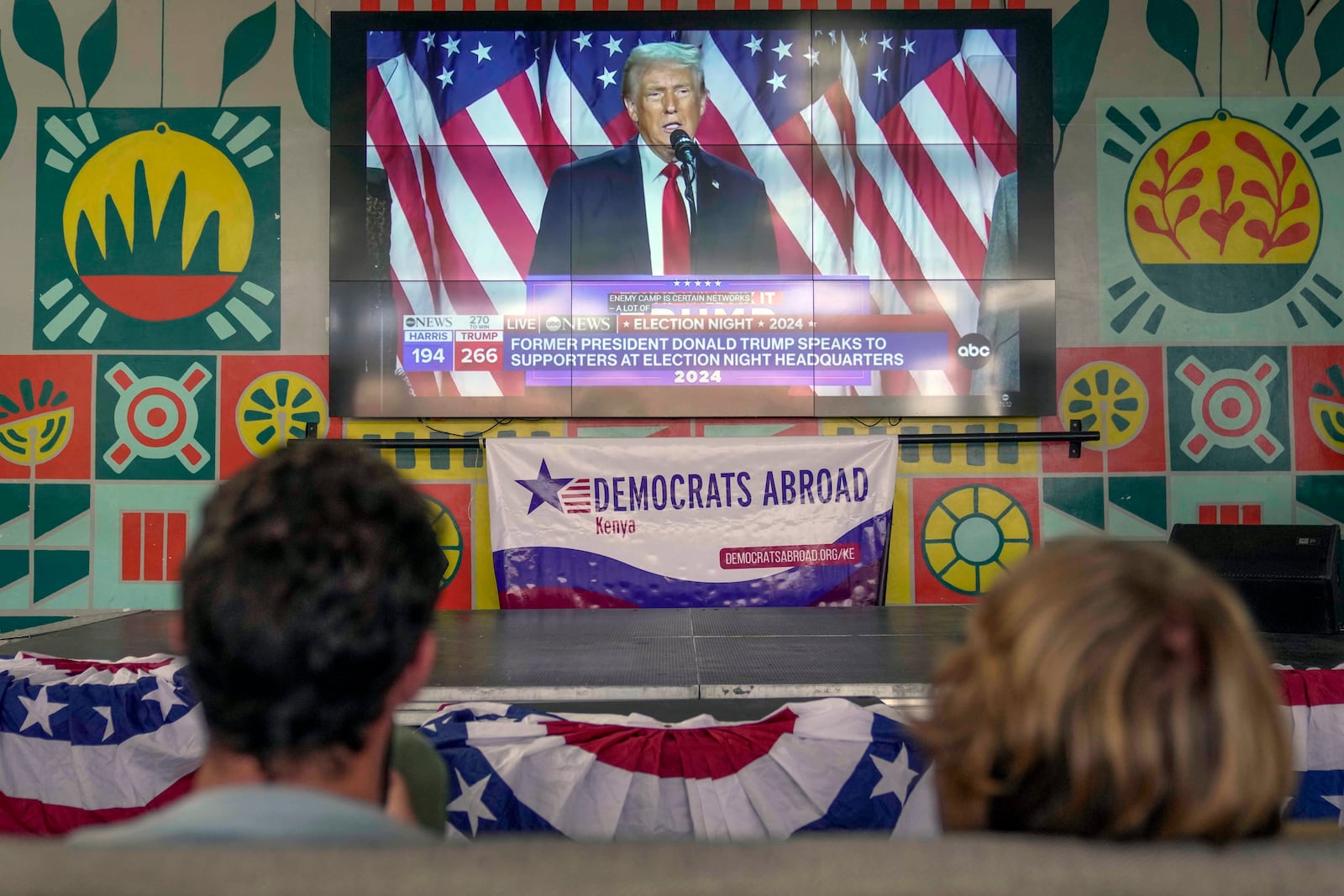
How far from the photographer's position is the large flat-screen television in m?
4.00

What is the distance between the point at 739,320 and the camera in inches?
157

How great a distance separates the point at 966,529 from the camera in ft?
13.6

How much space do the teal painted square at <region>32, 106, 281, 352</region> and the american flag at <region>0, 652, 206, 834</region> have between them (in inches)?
104

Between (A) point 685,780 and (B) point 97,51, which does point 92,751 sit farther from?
(B) point 97,51

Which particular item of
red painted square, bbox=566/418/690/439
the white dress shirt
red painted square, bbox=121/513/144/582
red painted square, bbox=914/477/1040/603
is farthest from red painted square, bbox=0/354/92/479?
red painted square, bbox=914/477/1040/603

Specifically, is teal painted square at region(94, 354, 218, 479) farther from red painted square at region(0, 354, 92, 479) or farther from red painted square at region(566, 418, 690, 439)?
red painted square at region(566, 418, 690, 439)

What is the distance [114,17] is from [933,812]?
4.71 metres

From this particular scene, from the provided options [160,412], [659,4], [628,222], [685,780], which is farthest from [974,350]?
[160,412]

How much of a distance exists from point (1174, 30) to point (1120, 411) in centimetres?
173

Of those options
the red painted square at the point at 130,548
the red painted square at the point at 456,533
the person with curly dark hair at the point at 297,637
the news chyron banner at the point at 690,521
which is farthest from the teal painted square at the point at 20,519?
the person with curly dark hair at the point at 297,637

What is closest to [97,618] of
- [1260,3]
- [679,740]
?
[679,740]

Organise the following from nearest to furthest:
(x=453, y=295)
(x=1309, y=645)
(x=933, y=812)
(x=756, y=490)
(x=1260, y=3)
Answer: (x=933, y=812), (x=1309, y=645), (x=756, y=490), (x=453, y=295), (x=1260, y=3)

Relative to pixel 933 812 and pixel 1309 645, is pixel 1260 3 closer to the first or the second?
pixel 1309 645

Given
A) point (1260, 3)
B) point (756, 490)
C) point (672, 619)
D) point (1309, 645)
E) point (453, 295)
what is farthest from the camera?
point (1260, 3)
